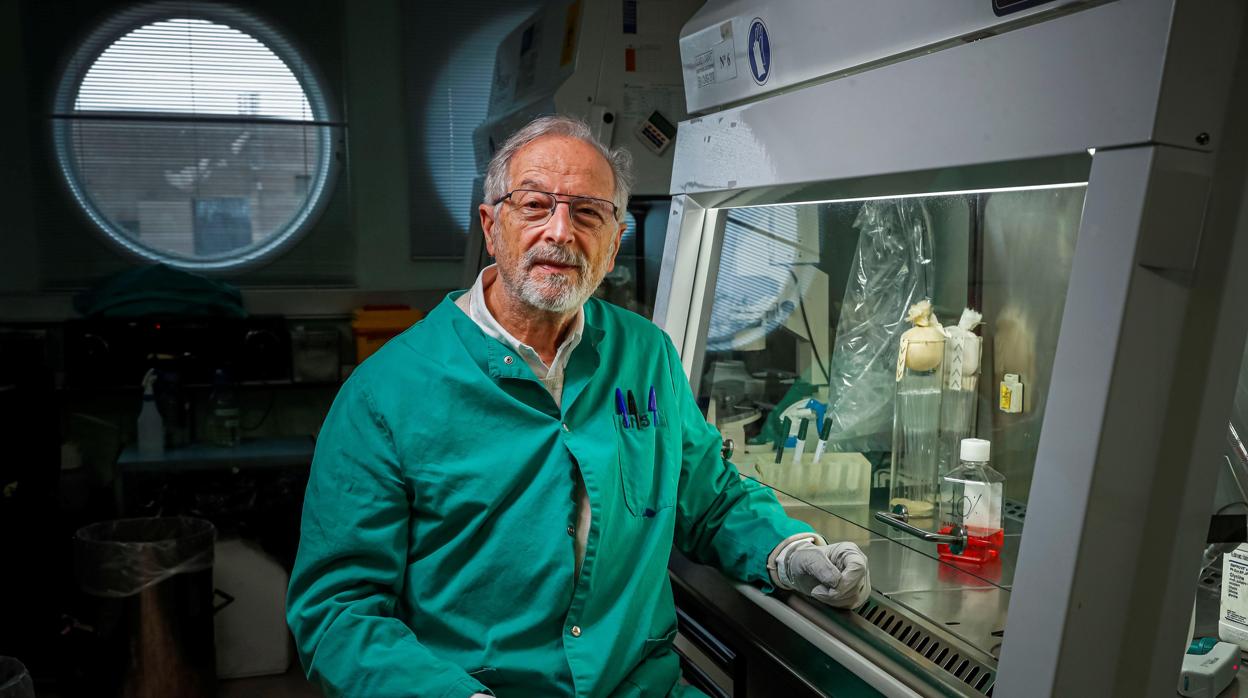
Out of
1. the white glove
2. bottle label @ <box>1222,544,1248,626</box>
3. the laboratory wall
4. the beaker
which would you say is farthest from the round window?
bottle label @ <box>1222,544,1248,626</box>

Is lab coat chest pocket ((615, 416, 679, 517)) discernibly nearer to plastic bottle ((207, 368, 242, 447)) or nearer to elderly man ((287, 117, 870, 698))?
elderly man ((287, 117, 870, 698))

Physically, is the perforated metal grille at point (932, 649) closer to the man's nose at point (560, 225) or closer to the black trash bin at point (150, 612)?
the man's nose at point (560, 225)

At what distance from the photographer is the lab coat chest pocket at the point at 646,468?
61.1 inches

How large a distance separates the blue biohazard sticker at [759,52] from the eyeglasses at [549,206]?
0.34 m

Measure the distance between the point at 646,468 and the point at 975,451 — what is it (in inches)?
19.8

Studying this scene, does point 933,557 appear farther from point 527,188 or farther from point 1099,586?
point 527,188

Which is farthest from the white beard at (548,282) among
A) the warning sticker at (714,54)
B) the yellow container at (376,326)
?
the yellow container at (376,326)

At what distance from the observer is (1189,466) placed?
973 mm

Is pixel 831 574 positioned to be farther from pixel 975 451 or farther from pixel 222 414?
pixel 222 414

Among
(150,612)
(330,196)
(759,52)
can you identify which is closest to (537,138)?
(759,52)

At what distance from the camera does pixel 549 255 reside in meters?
1.56

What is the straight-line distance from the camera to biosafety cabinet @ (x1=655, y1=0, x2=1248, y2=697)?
936mm

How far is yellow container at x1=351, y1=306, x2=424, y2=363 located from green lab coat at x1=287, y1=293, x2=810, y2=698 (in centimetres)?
293

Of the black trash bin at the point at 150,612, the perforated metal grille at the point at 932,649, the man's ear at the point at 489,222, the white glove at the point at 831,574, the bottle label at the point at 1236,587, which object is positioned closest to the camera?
the perforated metal grille at the point at 932,649
